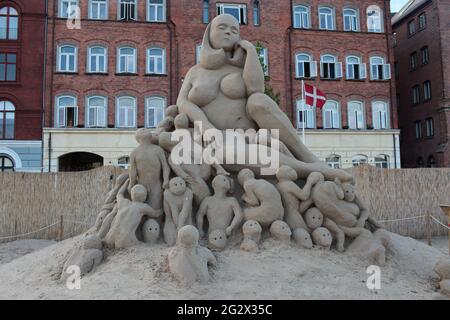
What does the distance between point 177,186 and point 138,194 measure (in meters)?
0.37

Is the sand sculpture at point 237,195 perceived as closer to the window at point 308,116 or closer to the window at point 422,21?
the window at point 308,116

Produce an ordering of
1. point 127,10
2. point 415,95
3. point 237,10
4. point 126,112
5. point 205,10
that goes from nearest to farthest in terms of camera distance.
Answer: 1. point 126,112
2. point 127,10
3. point 205,10
4. point 237,10
5. point 415,95

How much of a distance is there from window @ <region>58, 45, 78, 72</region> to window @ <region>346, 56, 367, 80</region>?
12.8 metres

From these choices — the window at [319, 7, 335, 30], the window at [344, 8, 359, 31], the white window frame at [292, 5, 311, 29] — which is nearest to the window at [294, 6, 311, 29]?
the white window frame at [292, 5, 311, 29]

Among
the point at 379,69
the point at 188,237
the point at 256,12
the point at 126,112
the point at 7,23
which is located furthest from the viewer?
the point at 379,69

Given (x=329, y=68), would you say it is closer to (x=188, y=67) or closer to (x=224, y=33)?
(x=188, y=67)

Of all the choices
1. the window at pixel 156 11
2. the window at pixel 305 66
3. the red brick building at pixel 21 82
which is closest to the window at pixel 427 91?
the window at pixel 305 66

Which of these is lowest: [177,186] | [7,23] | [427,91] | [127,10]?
[177,186]

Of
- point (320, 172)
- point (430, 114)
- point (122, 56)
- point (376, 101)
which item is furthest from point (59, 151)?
point (430, 114)

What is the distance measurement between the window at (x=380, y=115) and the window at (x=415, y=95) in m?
4.17

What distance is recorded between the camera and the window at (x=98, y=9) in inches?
787

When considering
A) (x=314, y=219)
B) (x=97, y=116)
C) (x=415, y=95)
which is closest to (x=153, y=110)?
(x=97, y=116)

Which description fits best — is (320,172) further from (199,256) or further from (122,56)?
(122,56)

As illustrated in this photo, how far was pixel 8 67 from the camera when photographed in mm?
19078
